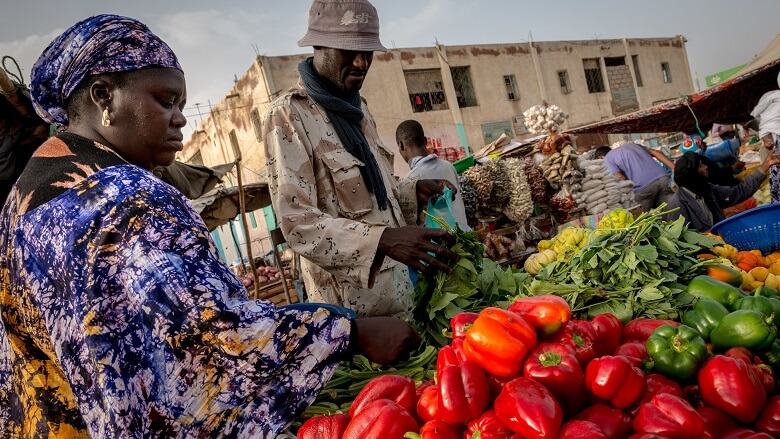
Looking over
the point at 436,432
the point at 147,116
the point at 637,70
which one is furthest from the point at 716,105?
the point at 637,70

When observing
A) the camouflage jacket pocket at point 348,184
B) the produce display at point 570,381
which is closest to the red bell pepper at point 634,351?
the produce display at point 570,381

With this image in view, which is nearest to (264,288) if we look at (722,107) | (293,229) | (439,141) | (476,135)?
(293,229)

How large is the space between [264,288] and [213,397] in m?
8.07

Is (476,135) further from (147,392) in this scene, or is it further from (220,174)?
(147,392)

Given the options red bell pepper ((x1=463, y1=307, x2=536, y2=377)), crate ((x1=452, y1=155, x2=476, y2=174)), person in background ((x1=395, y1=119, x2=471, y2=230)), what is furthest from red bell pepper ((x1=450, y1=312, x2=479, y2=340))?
crate ((x1=452, y1=155, x2=476, y2=174))

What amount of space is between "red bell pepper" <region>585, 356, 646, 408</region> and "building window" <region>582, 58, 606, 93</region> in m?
26.7

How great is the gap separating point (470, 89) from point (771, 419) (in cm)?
2160

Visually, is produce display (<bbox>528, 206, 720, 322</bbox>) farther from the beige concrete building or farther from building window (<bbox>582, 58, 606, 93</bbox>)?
building window (<bbox>582, 58, 606, 93</bbox>)

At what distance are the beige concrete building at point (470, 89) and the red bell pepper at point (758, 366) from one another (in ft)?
56.2

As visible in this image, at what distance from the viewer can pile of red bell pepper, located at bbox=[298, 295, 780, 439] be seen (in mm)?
1173

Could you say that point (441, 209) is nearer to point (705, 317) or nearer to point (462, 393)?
point (705, 317)

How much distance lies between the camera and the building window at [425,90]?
792 inches

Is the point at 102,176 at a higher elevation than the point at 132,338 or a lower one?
higher

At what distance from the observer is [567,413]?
1.28 meters
